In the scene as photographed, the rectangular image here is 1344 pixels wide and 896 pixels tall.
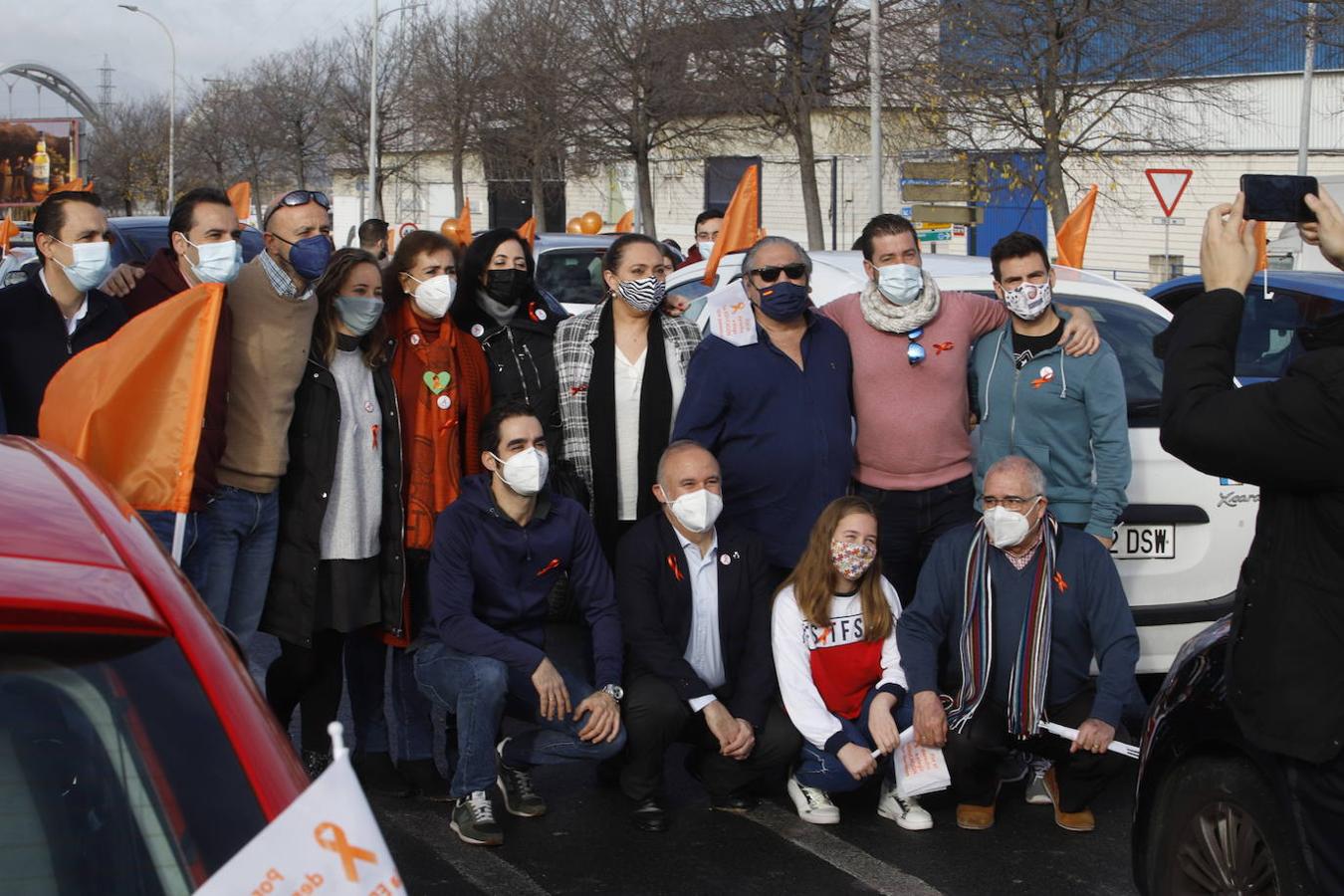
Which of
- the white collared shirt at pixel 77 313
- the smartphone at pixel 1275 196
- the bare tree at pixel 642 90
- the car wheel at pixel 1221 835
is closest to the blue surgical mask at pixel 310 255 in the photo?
the white collared shirt at pixel 77 313

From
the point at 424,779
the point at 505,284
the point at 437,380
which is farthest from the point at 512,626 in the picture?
the point at 505,284

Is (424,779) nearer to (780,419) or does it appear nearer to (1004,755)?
(780,419)

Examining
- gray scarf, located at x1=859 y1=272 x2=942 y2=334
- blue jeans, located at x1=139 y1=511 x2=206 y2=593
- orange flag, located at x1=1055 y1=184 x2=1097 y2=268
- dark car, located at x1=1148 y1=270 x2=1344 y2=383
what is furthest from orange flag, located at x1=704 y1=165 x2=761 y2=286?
blue jeans, located at x1=139 y1=511 x2=206 y2=593

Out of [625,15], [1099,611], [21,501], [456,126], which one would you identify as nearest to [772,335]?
[1099,611]

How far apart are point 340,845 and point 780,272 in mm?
4429

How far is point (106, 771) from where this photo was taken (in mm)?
1926

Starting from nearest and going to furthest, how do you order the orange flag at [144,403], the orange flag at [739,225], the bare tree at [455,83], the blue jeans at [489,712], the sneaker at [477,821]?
the orange flag at [144,403] → the sneaker at [477,821] → the blue jeans at [489,712] → the orange flag at [739,225] → the bare tree at [455,83]

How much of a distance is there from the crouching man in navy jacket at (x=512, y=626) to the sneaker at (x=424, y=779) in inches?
12.0

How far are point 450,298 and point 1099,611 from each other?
Result: 8.07ft

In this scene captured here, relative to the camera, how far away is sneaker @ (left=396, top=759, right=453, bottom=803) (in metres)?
5.87

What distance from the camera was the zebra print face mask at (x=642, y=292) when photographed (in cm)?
604

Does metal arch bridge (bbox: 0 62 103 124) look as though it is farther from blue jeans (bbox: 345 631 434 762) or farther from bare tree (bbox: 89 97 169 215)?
blue jeans (bbox: 345 631 434 762)

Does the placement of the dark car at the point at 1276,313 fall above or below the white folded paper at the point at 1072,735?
above

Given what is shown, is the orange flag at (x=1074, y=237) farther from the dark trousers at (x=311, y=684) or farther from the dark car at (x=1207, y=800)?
the dark car at (x=1207, y=800)
